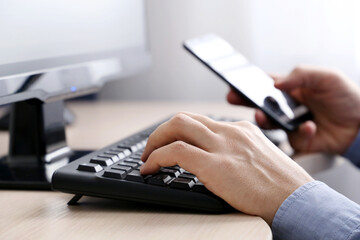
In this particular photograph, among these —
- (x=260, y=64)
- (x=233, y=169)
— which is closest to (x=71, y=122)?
(x=260, y=64)

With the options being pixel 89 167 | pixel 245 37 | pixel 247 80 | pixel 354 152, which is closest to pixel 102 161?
pixel 89 167

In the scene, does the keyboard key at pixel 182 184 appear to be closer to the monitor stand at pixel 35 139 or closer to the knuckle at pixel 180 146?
the knuckle at pixel 180 146

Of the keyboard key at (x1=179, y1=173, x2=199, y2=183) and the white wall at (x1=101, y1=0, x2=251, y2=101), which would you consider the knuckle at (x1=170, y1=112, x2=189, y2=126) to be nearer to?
the keyboard key at (x1=179, y1=173, x2=199, y2=183)

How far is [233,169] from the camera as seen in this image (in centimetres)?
55

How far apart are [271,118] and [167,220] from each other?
0.40 metres

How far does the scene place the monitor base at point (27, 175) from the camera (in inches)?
25.8

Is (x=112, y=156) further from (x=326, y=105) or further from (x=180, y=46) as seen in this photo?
(x=180, y=46)

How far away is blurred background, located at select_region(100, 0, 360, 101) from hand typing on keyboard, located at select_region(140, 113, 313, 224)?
824mm

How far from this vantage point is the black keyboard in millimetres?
539

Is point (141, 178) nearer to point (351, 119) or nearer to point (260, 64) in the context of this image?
point (351, 119)

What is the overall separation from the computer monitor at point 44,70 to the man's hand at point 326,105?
36 cm

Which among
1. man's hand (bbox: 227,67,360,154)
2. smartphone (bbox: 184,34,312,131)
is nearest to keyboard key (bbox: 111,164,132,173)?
smartphone (bbox: 184,34,312,131)

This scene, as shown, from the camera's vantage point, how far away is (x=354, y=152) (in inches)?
40.4

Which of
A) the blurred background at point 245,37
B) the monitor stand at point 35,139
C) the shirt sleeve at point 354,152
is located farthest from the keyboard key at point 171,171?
the blurred background at point 245,37
